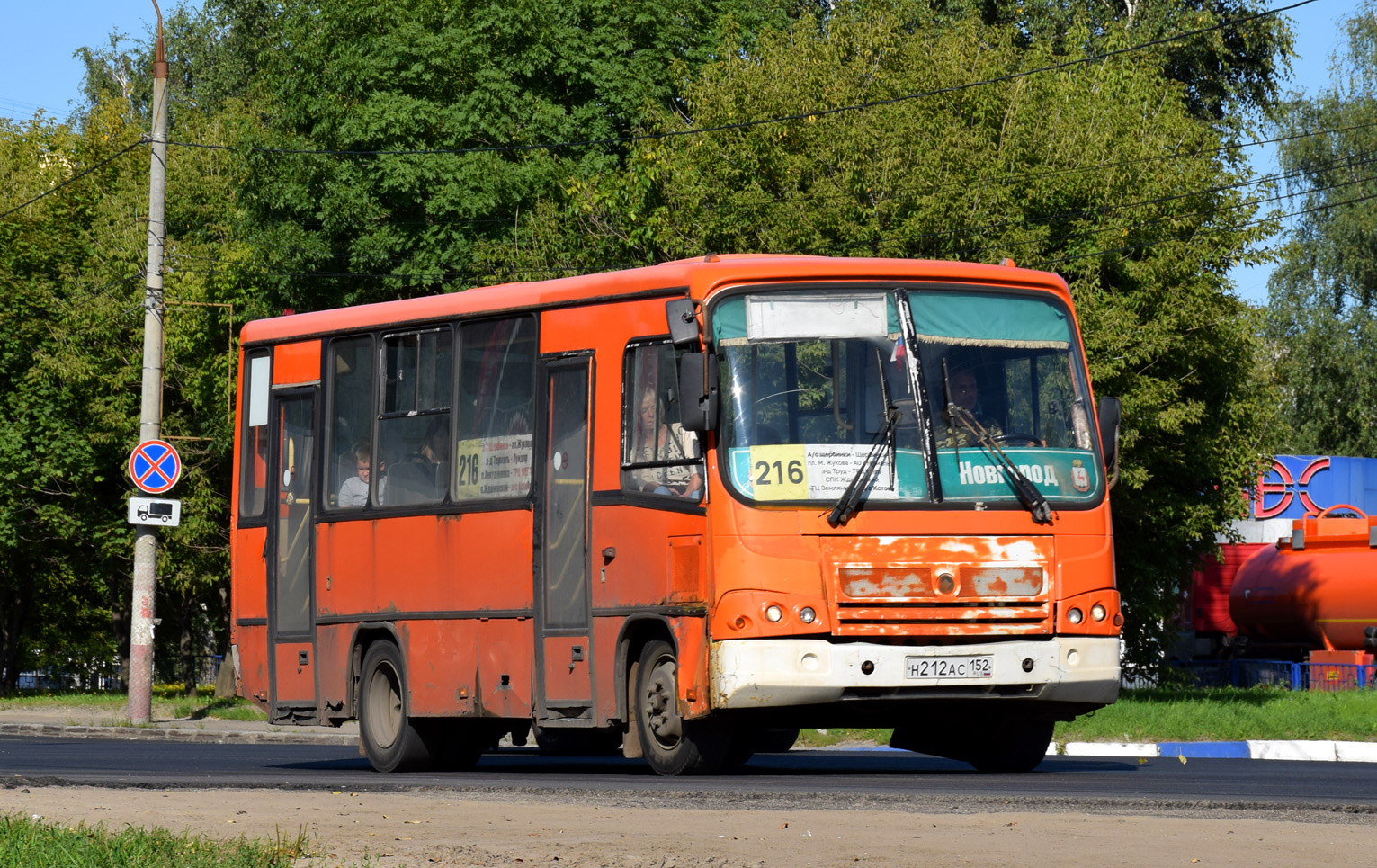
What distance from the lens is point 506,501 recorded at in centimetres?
1509

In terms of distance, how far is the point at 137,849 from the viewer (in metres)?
8.90

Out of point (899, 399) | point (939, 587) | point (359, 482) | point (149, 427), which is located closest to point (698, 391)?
point (899, 399)

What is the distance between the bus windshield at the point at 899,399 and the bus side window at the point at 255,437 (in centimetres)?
621

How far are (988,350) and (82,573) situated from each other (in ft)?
121

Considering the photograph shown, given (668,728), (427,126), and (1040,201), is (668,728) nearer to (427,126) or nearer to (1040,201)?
(1040,201)

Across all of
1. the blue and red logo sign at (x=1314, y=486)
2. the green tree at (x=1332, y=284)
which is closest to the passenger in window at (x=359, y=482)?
the blue and red logo sign at (x=1314, y=486)

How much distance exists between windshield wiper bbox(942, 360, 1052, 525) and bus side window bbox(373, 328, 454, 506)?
428 cm

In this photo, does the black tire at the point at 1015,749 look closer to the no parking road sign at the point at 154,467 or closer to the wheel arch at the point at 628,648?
the wheel arch at the point at 628,648

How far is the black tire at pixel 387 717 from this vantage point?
16281 millimetres

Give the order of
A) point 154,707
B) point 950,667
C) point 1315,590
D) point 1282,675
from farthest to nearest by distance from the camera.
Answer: point 1282,675 → point 1315,590 → point 154,707 → point 950,667

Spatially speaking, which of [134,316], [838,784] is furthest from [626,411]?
[134,316]

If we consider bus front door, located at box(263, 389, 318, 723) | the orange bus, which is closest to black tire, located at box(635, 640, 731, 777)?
the orange bus

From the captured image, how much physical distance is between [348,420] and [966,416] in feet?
19.1

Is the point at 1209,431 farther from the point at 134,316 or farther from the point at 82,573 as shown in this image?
the point at 82,573
